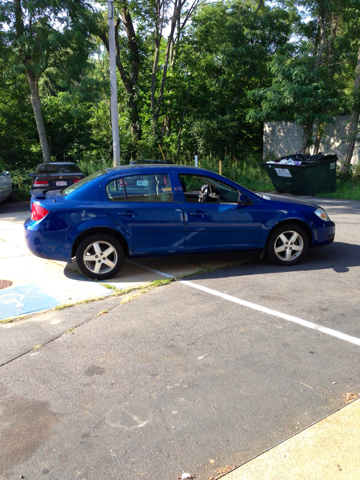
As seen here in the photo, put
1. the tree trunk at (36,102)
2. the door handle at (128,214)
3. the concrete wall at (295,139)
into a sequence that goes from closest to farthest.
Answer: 1. the door handle at (128,214)
2. the concrete wall at (295,139)
3. the tree trunk at (36,102)

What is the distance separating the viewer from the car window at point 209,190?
253 inches

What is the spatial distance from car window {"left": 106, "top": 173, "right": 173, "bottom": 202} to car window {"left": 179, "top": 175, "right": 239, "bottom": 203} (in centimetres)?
28

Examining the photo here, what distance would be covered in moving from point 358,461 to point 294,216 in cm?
433

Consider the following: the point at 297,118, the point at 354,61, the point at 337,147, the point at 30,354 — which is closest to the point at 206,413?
the point at 30,354

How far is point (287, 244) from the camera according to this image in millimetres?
6625

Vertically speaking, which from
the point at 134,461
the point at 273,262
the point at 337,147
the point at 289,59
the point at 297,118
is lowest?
the point at 134,461

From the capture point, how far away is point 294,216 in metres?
6.57

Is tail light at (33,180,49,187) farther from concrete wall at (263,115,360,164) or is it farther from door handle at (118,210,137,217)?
concrete wall at (263,115,360,164)

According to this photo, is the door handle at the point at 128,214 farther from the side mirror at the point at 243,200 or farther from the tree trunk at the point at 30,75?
the tree trunk at the point at 30,75

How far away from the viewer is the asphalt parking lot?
277cm

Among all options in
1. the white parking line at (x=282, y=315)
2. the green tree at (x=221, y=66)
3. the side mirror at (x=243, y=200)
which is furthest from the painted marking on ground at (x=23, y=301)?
the green tree at (x=221, y=66)

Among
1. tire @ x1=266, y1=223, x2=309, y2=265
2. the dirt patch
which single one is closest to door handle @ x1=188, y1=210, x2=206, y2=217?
tire @ x1=266, y1=223, x2=309, y2=265

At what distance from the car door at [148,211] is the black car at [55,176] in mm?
7649

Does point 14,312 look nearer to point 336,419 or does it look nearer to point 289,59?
point 336,419
